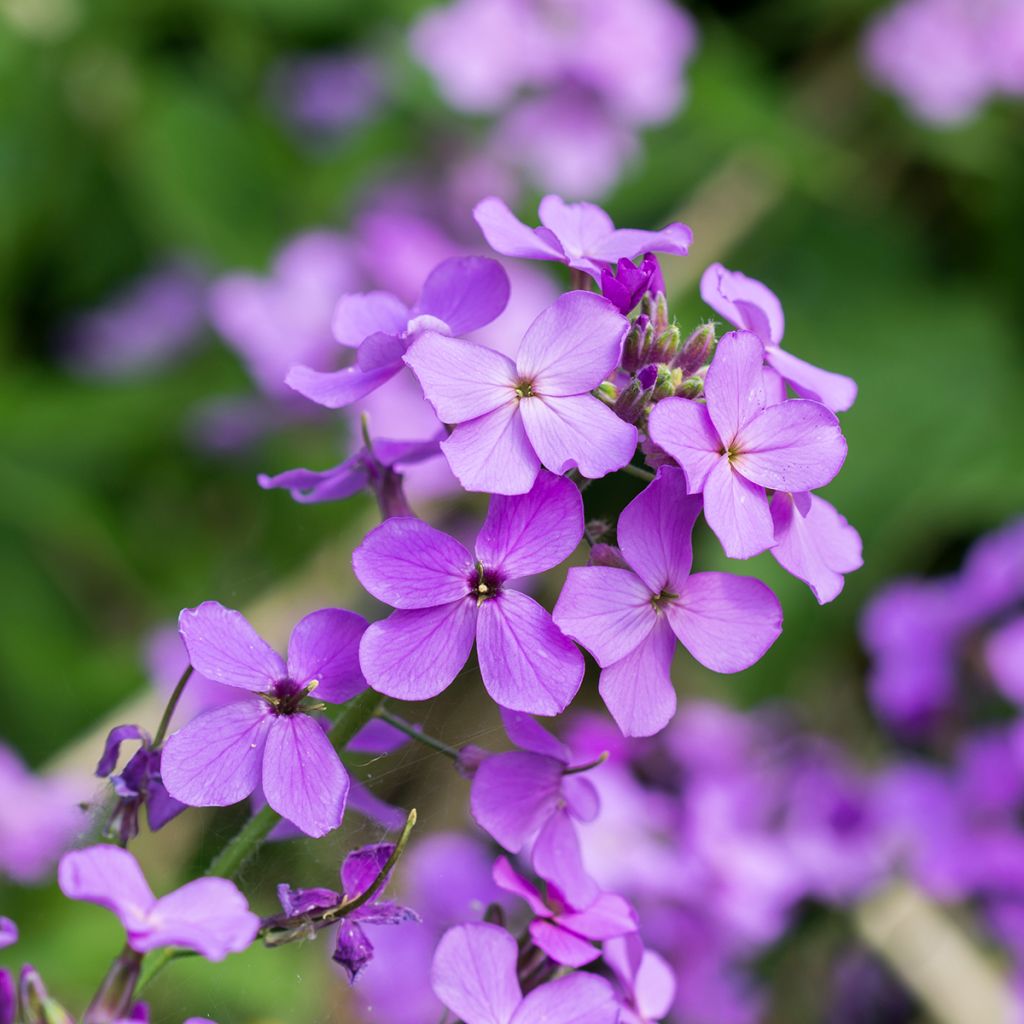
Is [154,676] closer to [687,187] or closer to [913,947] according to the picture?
[913,947]

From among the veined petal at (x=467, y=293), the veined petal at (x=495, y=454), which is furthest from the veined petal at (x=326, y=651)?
the veined petal at (x=467, y=293)

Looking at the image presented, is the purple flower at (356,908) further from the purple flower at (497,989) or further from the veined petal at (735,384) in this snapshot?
the veined petal at (735,384)

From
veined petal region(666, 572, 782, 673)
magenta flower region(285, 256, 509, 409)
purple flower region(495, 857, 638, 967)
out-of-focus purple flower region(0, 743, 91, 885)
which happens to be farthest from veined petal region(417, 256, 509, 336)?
out-of-focus purple flower region(0, 743, 91, 885)

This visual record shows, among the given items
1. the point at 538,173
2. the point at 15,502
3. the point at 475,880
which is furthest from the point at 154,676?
the point at 538,173

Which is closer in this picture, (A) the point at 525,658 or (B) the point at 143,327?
(A) the point at 525,658

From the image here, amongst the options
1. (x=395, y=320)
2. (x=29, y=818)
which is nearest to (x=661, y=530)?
(x=395, y=320)

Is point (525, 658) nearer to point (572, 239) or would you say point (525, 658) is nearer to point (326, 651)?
point (326, 651)

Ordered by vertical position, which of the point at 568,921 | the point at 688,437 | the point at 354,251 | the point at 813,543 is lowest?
the point at 354,251

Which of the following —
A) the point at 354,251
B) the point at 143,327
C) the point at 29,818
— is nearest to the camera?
the point at 29,818

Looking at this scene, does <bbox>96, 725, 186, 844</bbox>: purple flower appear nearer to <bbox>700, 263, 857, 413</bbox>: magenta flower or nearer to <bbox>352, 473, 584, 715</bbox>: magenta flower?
<bbox>352, 473, 584, 715</bbox>: magenta flower
